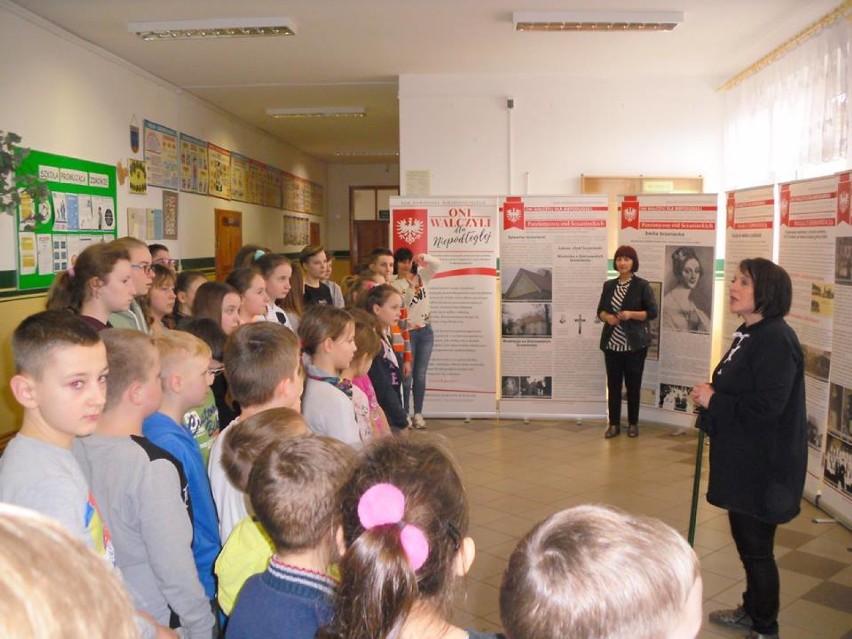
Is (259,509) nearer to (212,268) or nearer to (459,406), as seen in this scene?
(459,406)

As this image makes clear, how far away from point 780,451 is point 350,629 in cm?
216

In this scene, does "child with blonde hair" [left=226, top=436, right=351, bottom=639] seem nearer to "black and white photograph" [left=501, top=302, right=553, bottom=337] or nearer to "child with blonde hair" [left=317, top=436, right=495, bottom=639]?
"child with blonde hair" [left=317, top=436, right=495, bottom=639]

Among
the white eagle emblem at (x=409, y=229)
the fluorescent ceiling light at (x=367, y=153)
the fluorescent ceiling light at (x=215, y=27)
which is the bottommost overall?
the white eagle emblem at (x=409, y=229)

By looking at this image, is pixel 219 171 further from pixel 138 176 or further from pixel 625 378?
pixel 625 378

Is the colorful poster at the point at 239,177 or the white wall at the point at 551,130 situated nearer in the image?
the white wall at the point at 551,130

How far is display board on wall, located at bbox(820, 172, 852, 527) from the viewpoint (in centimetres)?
395

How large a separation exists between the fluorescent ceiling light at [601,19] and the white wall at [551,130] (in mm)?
1697

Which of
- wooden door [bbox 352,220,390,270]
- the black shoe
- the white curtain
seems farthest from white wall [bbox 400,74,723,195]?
wooden door [bbox 352,220,390,270]

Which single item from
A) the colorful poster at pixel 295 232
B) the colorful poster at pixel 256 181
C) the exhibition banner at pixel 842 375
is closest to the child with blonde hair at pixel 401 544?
the exhibition banner at pixel 842 375

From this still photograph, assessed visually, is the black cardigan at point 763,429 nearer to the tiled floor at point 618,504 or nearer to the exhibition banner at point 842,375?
the tiled floor at point 618,504

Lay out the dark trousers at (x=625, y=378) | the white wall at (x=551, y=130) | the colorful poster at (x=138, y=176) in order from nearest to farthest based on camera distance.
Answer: the dark trousers at (x=625, y=378)
the colorful poster at (x=138, y=176)
the white wall at (x=551, y=130)

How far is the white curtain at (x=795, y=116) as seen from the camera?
5.02 meters

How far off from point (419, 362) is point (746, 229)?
2.80 meters

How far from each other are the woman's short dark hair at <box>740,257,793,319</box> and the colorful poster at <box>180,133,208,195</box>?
22.5 ft
